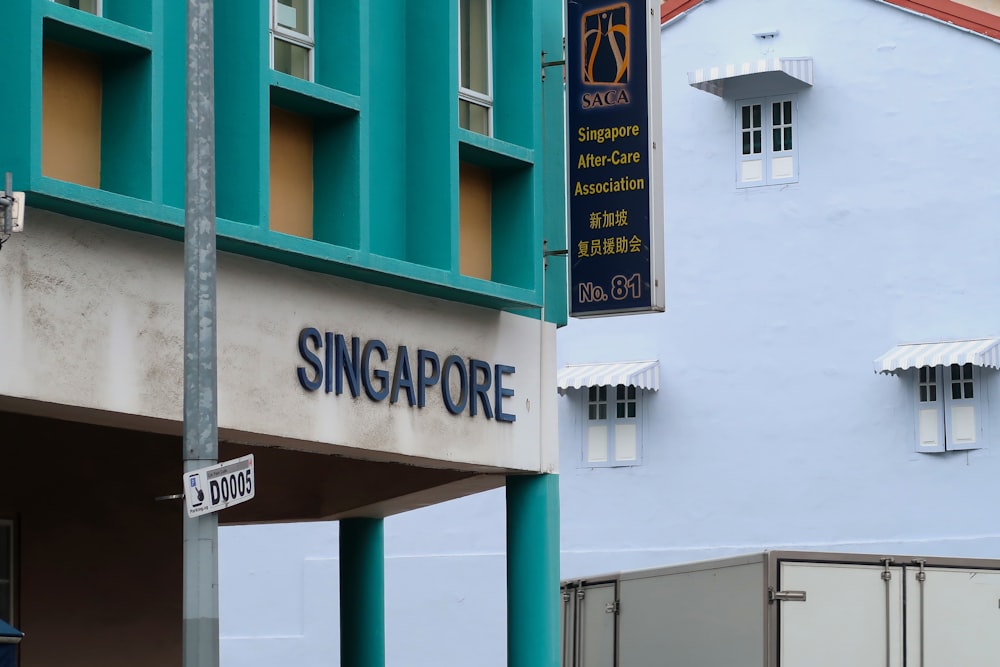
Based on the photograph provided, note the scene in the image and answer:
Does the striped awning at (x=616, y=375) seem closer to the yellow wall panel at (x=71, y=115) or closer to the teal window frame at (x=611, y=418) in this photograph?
the teal window frame at (x=611, y=418)

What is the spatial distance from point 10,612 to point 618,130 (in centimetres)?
A: 731

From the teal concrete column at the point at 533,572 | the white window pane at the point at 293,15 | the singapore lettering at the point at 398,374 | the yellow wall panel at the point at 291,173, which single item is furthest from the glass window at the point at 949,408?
the white window pane at the point at 293,15

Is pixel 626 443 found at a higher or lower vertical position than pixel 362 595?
higher

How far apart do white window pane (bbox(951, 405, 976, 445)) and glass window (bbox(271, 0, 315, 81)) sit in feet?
52.1

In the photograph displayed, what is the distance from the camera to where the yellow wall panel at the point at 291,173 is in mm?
14883

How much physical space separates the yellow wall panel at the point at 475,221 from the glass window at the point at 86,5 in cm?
431

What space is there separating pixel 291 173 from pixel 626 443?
16.6m

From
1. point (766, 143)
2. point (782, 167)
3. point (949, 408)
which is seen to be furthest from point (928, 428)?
point (766, 143)

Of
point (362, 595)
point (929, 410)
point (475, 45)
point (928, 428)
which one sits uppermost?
point (475, 45)

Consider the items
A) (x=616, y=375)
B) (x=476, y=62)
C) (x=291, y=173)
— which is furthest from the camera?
(x=616, y=375)

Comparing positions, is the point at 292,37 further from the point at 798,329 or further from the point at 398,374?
the point at 798,329

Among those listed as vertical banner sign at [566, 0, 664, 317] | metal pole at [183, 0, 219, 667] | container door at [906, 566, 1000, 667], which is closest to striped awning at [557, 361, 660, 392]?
vertical banner sign at [566, 0, 664, 317]

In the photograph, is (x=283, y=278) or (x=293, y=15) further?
(x=293, y=15)

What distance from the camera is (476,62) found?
675 inches
